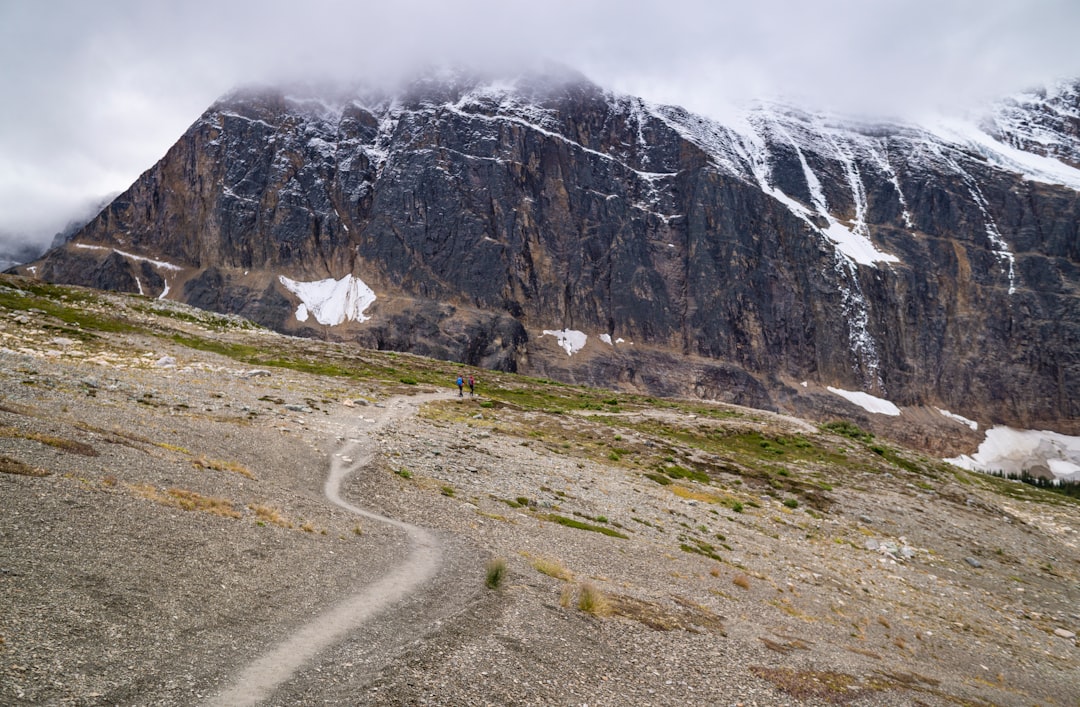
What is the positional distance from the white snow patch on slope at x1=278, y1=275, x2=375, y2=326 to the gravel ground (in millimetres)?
121732

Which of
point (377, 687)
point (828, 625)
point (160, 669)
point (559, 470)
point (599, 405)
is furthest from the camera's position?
point (599, 405)

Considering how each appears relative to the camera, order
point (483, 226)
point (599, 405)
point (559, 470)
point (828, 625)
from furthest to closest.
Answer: point (483, 226) → point (599, 405) → point (559, 470) → point (828, 625)

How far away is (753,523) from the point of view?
3259 centimetres

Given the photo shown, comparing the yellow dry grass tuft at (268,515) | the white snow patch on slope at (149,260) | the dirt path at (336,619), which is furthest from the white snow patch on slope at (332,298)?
the yellow dry grass tuft at (268,515)

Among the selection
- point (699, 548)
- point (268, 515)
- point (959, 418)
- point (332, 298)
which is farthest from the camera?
point (959, 418)

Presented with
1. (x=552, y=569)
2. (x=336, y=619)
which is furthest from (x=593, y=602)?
(x=336, y=619)

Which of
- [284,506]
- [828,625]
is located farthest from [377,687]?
[828,625]

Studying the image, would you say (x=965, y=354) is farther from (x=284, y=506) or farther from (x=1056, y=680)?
(x=284, y=506)

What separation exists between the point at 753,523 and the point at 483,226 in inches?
5868

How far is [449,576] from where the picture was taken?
A: 15.2 metres

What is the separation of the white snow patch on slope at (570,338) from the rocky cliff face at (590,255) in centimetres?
205

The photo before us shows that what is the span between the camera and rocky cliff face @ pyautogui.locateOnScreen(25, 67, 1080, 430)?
6545 inches

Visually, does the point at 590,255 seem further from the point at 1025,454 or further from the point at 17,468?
the point at 17,468

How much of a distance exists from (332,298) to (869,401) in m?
154
